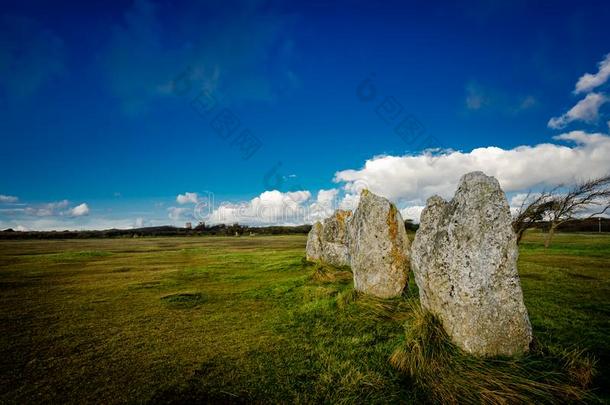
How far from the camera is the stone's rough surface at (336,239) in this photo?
18.0 meters

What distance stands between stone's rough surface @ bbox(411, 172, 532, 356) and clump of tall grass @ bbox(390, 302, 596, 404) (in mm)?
310

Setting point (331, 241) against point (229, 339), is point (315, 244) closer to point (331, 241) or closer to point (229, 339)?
point (331, 241)

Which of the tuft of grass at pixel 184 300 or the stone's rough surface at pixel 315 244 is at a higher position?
the stone's rough surface at pixel 315 244

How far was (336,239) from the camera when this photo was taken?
19.4 metres

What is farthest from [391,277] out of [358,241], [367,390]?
[367,390]

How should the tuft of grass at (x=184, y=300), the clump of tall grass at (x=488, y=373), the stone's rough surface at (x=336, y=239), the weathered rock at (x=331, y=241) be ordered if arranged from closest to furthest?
the clump of tall grass at (x=488, y=373), the tuft of grass at (x=184, y=300), the stone's rough surface at (x=336, y=239), the weathered rock at (x=331, y=241)

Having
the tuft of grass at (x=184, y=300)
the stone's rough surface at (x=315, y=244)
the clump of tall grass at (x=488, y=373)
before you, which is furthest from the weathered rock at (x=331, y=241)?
the clump of tall grass at (x=488, y=373)

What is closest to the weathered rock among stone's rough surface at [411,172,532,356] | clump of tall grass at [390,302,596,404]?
stone's rough surface at [411,172,532,356]

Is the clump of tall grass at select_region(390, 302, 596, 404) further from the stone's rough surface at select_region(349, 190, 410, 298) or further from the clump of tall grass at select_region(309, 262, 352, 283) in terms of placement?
the clump of tall grass at select_region(309, 262, 352, 283)

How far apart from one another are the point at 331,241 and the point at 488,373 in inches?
578

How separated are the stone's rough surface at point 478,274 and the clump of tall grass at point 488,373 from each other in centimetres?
31

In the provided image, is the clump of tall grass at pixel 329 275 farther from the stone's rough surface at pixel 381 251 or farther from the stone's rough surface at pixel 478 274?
the stone's rough surface at pixel 478 274

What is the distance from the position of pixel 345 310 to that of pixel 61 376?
6.67m

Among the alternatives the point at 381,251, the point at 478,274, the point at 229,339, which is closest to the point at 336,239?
the point at 381,251
